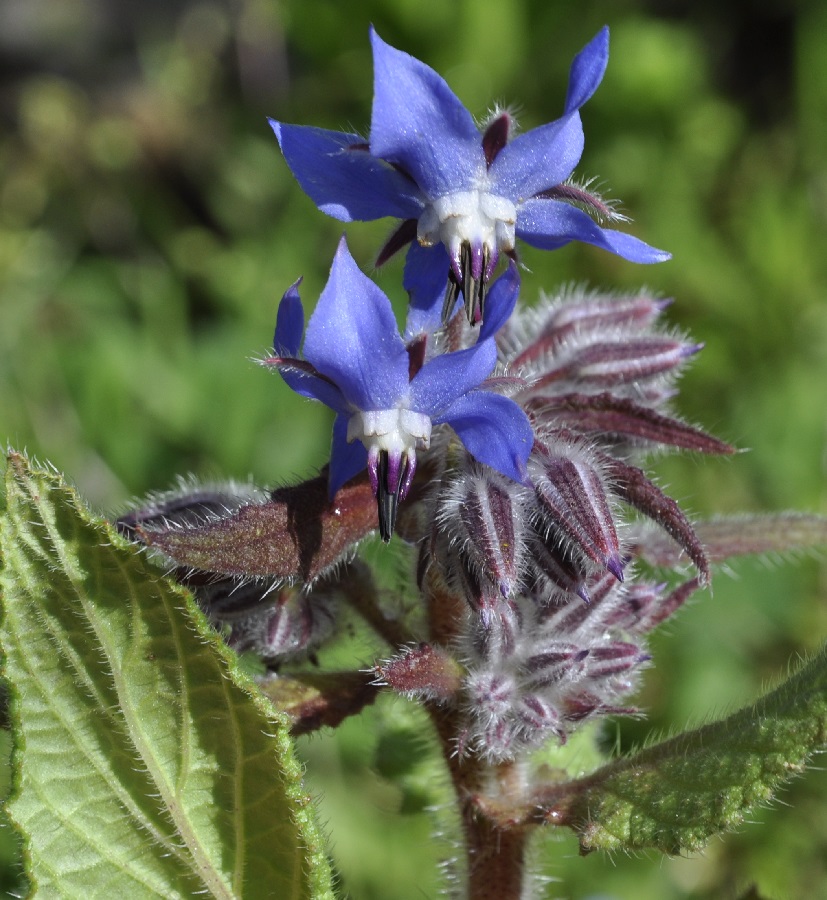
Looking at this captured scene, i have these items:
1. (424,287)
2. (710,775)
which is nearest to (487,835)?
(710,775)

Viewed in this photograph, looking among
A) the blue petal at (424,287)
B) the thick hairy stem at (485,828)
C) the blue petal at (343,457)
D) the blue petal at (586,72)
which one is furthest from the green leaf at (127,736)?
the blue petal at (586,72)

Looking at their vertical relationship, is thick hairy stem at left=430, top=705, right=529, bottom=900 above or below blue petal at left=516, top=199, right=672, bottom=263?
below

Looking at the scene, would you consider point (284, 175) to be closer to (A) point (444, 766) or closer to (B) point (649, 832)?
(A) point (444, 766)

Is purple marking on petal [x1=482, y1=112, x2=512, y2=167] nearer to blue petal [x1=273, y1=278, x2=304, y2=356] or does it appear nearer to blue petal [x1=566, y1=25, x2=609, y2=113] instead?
blue petal [x1=566, y1=25, x2=609, y2=113]

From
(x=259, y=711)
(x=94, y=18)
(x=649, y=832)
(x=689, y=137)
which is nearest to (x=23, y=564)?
(x=259, y=711)

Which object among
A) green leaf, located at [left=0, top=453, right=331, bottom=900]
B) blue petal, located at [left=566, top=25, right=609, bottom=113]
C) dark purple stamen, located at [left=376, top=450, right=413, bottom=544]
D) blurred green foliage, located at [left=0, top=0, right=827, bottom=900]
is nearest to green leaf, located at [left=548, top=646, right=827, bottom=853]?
green leaf, located at [left=0, top=453, right=331, bottom=900]

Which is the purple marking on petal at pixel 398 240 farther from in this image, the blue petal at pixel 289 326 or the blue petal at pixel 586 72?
the blue petal at pixel 586 72
